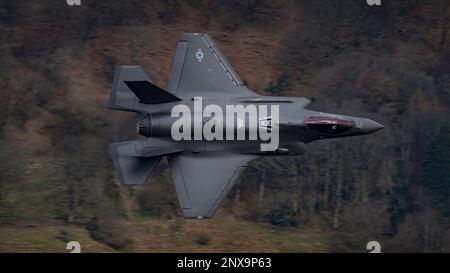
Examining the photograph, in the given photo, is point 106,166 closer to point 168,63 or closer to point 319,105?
point 168,63

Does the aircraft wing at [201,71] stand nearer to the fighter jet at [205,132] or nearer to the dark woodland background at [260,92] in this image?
the fighter jet at [205,132]

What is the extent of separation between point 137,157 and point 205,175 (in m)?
2.00

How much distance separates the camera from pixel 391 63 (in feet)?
125

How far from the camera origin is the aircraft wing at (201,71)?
32.3 m

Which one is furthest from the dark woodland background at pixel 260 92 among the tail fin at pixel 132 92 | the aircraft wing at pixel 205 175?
the tail fin at pixel 132 92

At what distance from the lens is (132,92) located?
31875mm

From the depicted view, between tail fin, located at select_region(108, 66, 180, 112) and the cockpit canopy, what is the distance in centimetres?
387

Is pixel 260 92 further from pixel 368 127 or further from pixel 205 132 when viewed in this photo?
pixel 205 132

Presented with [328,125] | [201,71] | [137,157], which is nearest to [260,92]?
[201,71]

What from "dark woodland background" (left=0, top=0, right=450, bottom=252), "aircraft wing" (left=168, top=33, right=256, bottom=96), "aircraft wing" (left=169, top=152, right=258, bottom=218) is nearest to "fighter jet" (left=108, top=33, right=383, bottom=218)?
"aircraft wing" (left=169, top=152, right=258, bottom=218)

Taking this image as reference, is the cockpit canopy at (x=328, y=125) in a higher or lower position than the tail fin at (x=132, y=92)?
lower

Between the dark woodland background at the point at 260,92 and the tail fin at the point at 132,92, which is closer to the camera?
the tail fin at the point at 132,92

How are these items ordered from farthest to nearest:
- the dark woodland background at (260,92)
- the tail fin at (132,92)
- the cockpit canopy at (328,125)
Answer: the dark woodland background at (260,92)
the cockpit canopy at (328,125)
the tail fin at (132,92)

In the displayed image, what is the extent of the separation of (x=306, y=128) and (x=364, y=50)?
7710 mm
